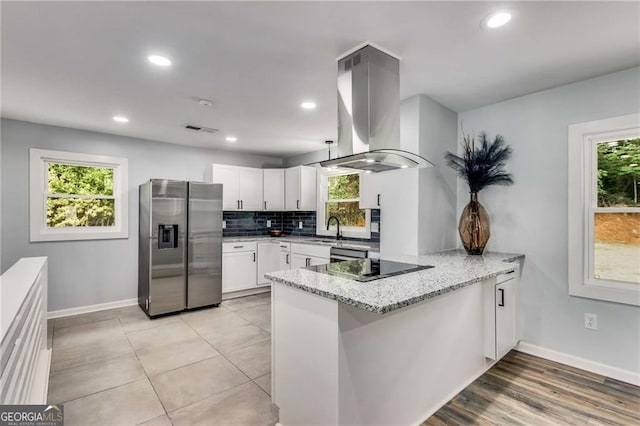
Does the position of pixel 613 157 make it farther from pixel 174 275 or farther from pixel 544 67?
pixel 174 275

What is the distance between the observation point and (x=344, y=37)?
6.30ft

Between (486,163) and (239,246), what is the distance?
3.56 m

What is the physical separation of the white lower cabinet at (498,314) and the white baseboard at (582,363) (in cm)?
44

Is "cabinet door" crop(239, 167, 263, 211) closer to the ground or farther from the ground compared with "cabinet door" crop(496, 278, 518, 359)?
farther from the ground

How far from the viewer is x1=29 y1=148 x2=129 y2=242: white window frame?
12.1 ft

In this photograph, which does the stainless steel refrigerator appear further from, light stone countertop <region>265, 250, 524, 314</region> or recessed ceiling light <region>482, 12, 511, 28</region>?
recessed ceiling light <region>482, 12, 511, 28</region>

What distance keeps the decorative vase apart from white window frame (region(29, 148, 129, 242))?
432 centimetres

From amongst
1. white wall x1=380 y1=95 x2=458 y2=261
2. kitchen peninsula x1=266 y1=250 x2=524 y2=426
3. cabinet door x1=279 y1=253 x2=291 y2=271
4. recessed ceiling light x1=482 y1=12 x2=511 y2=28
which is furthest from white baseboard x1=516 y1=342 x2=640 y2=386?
cabinet door x1=279 y1=253 x2=291 y2=271

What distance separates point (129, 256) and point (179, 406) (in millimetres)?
2955

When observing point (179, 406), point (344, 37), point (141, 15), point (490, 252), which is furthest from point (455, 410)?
point (141, 15)

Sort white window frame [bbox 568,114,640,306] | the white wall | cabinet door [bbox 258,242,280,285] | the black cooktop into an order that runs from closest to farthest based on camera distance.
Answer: the black cooktop
white window frame [bbox 568,114,640,306]
the white wall
cabinet door [bbox 258,242,280,285]

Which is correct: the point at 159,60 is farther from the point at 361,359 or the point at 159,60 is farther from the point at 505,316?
the point at 505,316

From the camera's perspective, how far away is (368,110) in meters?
2.05

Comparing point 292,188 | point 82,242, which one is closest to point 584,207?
point 292,188
